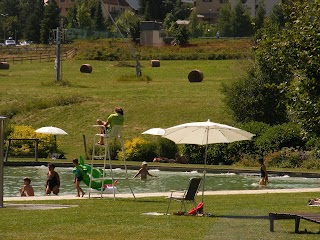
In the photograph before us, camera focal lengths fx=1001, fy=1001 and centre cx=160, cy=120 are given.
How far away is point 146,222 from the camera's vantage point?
1791cm

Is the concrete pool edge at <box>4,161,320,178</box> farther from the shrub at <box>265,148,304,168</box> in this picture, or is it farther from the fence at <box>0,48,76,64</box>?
the fence at <box>0,48,76,64</box>

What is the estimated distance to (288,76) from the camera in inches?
1695

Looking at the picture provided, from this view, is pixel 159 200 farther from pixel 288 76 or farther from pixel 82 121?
pixel 82 121

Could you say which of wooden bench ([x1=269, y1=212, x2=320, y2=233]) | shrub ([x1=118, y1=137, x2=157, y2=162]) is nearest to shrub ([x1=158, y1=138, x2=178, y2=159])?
shrub ([x1=118, y1=137, x2=157, y2=162])

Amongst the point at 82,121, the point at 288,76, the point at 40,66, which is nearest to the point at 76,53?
the point at 40,66

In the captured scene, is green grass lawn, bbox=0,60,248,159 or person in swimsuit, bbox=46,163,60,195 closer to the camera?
person in swimsuit, bbox=46,163,60,195

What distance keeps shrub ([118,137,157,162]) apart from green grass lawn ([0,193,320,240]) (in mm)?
20068

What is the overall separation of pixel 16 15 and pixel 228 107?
415 ft

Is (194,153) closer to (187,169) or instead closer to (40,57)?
(187,169)

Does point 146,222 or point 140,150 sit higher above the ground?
point 146,222

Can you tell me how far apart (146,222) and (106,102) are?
127 ft

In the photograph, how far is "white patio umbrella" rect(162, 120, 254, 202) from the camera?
21812 millimetres

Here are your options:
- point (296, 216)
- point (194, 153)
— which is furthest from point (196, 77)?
point (296, 216)

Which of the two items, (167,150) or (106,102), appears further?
(106,102)
